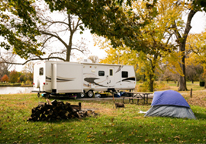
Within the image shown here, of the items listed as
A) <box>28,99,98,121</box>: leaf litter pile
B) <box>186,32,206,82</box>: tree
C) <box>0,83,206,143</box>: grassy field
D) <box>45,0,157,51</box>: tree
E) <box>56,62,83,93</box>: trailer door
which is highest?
<box>186,32,206,82</box>: tree

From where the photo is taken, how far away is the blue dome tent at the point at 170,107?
8898mm

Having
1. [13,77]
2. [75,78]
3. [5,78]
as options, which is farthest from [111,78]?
[5,78]

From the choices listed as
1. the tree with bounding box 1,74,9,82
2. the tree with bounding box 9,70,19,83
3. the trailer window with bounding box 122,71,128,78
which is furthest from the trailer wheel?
the tree with bounding box 9,70,19,83

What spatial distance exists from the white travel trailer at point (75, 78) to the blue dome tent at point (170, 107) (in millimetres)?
7563

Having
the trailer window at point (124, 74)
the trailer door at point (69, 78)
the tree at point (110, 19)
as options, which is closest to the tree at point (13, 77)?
the trailer window at point (124, 74)

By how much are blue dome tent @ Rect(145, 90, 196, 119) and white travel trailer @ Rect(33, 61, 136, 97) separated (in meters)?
7.56

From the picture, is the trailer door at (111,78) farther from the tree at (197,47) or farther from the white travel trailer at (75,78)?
the tree at (197,47)

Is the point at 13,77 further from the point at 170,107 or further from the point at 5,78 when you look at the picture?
the point at 170,107

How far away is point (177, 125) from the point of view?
7270mm

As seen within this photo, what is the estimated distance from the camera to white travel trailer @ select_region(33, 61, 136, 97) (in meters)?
14.7

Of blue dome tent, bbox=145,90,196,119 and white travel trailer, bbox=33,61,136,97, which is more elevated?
white travel trailer, bbox=33,61,136,97

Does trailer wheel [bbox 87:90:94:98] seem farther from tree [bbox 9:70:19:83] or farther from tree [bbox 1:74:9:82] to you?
tree [bbox 9:70:19:83]

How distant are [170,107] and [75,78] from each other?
8.24m

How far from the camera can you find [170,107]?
9.10 meters
